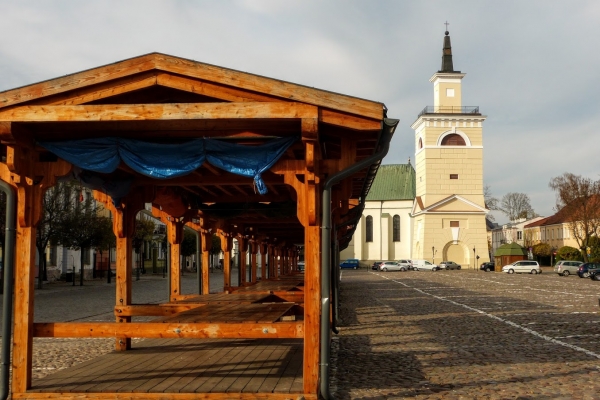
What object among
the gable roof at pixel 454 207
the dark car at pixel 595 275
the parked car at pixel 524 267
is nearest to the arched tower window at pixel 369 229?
the gable roof at pixel 454 207

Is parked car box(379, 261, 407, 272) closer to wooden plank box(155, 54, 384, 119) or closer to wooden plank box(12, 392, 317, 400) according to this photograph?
wooden plank box(155, 54, 384, 119)

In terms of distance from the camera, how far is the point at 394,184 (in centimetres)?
9188

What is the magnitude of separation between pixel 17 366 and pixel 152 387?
58.8 inches

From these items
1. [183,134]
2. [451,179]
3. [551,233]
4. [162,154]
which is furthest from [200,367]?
[551,233]

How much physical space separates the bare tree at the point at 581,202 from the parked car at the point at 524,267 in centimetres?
582

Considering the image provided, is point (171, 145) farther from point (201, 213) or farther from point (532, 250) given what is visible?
point (532, 250)

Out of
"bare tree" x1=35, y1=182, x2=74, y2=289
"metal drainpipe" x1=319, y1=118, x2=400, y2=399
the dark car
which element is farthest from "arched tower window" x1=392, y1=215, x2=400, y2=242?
"metal drainpipe" x1=319, y1=118, x2=400, y2=399

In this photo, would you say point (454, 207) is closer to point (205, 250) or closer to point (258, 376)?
point (205, 250)

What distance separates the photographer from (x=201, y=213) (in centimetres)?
1541

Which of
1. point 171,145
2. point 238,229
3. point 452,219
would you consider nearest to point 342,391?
point 171,145

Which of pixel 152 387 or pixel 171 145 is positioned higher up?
pixel 171 145

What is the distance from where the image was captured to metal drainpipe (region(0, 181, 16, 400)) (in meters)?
7.27

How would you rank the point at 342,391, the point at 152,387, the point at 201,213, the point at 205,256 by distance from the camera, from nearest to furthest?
the point at 152,387, the point at 342,391, the point at 201,213, the point at 205,256

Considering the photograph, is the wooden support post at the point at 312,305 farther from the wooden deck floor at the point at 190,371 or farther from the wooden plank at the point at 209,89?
the wooden plank at the point at 209,89
